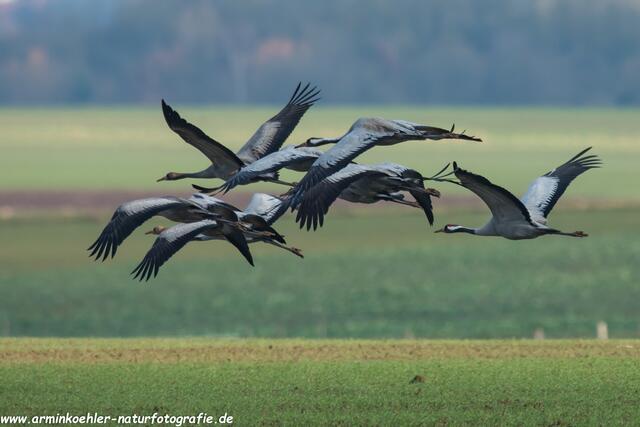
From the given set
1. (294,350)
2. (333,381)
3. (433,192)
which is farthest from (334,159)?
(294,350)

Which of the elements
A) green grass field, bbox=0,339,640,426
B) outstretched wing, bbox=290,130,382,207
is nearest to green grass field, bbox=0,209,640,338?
green grass field, bbox=0,339,640,426

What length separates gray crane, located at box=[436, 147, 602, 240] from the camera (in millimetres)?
16625

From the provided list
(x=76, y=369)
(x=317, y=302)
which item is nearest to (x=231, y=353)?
(x=76, y=369)

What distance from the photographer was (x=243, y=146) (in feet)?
60.7

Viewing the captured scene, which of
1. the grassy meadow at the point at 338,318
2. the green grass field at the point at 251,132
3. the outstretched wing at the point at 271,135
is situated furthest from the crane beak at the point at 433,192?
the green grass field at the point at 251,132

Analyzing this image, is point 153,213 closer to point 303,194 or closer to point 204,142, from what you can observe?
point 204,142

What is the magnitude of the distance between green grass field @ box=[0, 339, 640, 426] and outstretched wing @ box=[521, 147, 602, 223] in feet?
6.98

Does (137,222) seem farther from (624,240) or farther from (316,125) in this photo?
(316,125)

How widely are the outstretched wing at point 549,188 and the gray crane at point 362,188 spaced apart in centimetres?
163

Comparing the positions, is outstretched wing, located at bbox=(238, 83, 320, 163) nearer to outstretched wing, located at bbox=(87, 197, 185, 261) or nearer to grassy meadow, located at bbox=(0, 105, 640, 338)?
outstretched wing, located at bbox=(87, 197, 185, 261)

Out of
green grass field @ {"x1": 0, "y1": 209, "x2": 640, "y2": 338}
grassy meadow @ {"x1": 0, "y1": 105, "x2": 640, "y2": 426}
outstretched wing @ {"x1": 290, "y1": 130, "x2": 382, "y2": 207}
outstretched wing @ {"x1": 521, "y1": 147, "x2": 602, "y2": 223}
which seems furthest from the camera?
green grass field @ {"x1": 0, "y1": 209, "x2": 640, "y2": 338}

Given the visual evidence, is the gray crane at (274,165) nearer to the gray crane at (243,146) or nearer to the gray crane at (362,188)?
the gray crane at (243,146)

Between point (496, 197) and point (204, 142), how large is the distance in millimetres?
3006

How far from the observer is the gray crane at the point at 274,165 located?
16.7m
